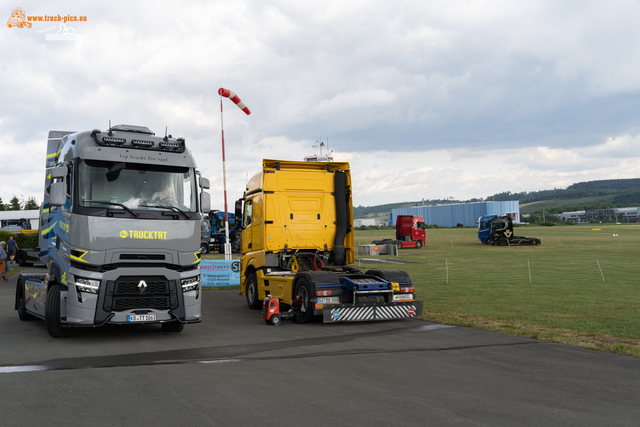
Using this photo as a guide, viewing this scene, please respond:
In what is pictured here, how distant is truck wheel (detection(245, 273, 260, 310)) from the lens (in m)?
14.0

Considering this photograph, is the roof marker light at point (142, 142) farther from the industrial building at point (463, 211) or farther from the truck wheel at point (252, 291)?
the industrial building at point (463, 211)

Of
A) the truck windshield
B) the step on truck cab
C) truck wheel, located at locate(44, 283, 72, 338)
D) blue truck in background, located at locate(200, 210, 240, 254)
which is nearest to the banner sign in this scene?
the step on truck cab

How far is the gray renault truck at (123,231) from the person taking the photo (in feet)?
28.4

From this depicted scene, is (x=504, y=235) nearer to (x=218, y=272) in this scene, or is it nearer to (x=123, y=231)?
(x=218, y=272)

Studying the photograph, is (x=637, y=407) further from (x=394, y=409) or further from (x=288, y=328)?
(x=288, y=328)

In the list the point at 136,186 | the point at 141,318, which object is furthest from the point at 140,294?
the point at 136,186

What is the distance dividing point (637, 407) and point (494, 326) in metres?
5.28

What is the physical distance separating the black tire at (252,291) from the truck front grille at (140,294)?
4810 mm

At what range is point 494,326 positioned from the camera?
10750 millimetres

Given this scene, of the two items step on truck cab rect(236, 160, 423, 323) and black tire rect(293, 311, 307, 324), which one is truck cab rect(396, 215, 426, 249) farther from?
black tire rect(293, 311, 307, 324)

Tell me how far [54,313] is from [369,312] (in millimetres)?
6268

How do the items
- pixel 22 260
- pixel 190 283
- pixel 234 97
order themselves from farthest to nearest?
pixel 22 260
pixel 234 97
pixel 190 283

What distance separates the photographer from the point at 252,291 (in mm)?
14305

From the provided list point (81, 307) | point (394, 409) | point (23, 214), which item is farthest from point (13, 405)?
point (23, 214)
